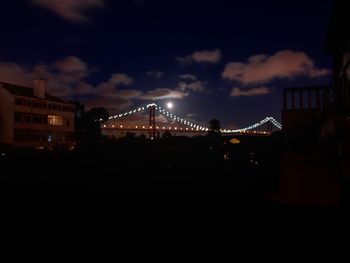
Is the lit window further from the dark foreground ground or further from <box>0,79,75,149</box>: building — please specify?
the dark foreground ground

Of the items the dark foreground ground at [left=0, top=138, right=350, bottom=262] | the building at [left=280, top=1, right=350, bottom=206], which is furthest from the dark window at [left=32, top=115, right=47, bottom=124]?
the building at [left=280, top=1, right=350, bottom=206]

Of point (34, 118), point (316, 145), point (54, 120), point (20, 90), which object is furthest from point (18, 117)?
point (316, 145)

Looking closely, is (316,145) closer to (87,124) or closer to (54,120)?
(54,120)

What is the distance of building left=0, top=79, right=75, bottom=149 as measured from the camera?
40750mm

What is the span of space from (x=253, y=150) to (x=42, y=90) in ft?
97.2

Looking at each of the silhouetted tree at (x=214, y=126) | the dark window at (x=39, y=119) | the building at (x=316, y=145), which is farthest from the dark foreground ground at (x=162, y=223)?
the silhouetted tree at (x=214, y=126)

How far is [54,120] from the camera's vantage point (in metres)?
46.8

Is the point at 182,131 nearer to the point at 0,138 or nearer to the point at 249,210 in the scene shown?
the point at 0,138

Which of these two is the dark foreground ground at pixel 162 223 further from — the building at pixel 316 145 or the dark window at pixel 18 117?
the dark window at pixel 18 117

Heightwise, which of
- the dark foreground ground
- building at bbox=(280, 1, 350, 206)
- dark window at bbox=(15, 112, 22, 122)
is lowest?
the dark foreground ground

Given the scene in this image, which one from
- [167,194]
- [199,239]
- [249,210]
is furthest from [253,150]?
[199,239]

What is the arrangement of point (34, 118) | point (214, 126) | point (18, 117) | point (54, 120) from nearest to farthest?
point (18, 117), point (34, 118), point (54, 120), point (214, 126)

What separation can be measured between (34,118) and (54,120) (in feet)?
10.6

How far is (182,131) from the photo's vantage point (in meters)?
71.4
